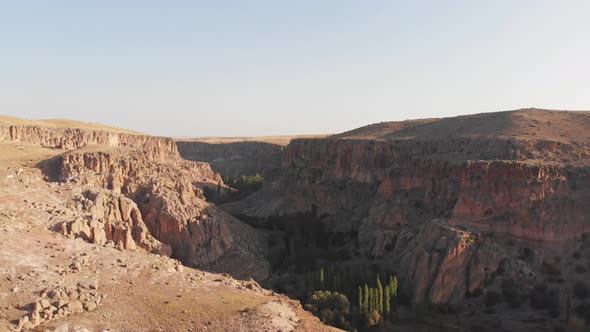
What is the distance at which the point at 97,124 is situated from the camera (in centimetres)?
12450

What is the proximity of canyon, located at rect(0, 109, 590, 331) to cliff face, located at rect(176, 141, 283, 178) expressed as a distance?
197 ft

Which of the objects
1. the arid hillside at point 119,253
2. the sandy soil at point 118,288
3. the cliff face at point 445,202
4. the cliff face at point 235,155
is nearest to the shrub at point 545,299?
the cliff face at point 445,202

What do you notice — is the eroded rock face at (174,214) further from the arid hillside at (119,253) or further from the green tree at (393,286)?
the green tree at (393,286)

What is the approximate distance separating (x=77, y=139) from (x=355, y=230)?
165 feet

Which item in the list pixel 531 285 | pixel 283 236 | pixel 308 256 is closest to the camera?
pixel 531 285

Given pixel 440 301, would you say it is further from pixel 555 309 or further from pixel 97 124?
pixel 97 124

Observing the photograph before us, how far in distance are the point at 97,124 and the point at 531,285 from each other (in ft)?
354

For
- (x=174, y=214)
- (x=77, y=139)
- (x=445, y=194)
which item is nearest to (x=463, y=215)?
(x=445, y=194)

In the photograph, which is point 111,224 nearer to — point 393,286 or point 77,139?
point 393,286

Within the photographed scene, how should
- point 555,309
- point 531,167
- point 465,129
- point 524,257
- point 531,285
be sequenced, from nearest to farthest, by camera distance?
point 555,309, point 531,285, point 524,257, point 531,167, point 465,129

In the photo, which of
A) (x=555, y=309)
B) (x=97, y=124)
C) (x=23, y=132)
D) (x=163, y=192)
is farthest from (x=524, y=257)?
(x=97, y=124)

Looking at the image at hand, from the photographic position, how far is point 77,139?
280 ft

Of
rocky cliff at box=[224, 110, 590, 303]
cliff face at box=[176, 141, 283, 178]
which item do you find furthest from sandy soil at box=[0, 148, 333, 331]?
cliff face at box=[176, 141, 283, 178]

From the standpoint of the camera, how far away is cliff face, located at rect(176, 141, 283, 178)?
138 meters
